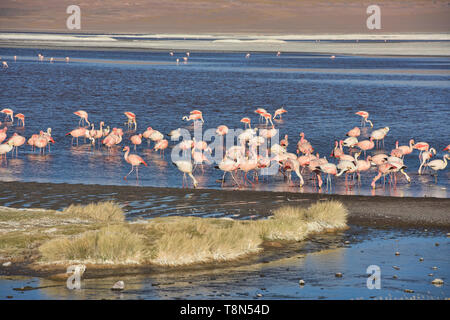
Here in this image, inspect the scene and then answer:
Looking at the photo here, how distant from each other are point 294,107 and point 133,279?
101 ft

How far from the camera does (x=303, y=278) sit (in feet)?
41.1

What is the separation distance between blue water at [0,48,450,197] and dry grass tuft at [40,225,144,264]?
26.3ft

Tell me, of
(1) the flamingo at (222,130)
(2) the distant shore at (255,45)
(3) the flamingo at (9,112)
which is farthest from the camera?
(2) the distant shore at (255,45)

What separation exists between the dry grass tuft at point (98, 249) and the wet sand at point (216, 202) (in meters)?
3.38

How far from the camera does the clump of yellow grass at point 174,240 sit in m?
13.2

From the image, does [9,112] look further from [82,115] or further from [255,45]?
[255,45]

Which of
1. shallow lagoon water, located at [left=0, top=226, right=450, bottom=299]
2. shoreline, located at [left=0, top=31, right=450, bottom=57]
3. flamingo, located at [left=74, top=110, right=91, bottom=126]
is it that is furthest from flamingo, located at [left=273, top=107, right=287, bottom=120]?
shoreline, located at [left=0, top=31, right=450, bottom=57]

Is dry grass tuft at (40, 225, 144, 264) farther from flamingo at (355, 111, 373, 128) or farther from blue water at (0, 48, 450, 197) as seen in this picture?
flamingo at (355, 111, 373, 128)

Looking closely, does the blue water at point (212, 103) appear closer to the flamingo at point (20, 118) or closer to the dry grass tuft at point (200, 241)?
the flamingo at point (20, 118)

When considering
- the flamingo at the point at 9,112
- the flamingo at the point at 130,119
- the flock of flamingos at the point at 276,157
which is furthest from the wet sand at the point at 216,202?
the flamingo at the point at 9,112

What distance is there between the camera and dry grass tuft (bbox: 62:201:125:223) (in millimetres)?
16047
